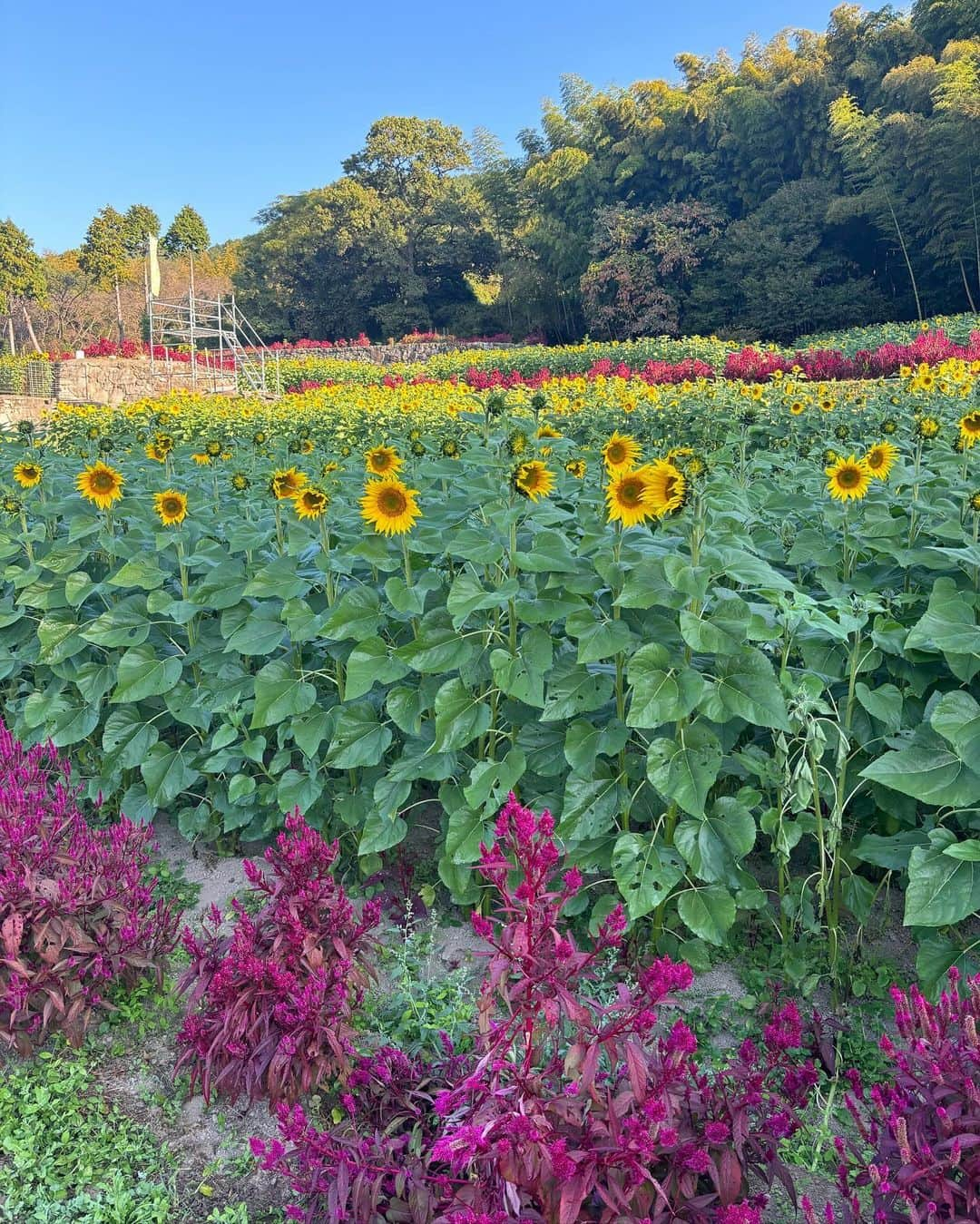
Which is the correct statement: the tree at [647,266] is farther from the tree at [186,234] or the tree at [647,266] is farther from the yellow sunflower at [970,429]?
the tree at [186,234]

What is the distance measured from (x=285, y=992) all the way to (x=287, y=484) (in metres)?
1.28

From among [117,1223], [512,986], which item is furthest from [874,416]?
[117,1223]

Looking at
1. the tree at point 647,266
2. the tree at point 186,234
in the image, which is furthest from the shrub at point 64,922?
the tree at point 186,234

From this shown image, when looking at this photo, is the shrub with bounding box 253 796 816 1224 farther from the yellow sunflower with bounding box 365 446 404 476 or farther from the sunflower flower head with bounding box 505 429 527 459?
the yellow sunflower with bounding box 365 446 404 476

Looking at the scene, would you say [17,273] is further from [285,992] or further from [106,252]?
[285,992]

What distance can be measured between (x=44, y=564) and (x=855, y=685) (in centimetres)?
242

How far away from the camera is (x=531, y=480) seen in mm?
2014

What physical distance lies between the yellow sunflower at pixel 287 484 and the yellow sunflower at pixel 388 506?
0.32 meters

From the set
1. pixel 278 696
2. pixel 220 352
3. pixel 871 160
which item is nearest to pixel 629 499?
pixel 278 696

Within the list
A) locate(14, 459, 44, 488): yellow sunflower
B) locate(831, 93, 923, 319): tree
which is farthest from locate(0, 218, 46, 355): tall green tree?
locate(14, 459, 44, 488): yellow sunflower

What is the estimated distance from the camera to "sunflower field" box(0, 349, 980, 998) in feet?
6.04

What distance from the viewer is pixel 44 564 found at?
2.89 m

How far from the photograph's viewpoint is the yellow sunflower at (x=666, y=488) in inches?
69.3

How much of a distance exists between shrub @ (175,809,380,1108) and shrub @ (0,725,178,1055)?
0.28 m
